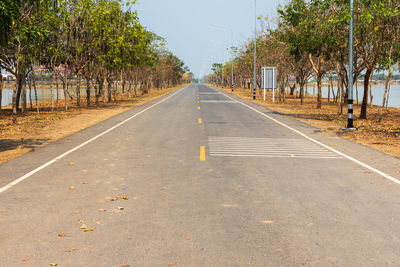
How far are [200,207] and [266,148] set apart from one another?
630 centimetres

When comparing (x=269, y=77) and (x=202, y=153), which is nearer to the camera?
(x=202, y=153)

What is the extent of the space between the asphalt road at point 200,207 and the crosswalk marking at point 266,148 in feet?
0.29

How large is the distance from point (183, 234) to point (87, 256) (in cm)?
126

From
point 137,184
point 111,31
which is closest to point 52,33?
point 111,31

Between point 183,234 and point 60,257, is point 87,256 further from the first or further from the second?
point 183,234

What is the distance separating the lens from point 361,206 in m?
6.63

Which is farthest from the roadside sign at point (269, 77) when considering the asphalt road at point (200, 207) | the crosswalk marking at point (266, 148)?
the asphalt road at point (200, 207)

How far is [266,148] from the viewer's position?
489 inches

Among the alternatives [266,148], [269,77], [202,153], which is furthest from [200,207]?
[269,77]

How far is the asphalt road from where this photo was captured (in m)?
4.69

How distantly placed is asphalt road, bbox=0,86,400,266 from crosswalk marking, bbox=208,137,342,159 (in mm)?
87

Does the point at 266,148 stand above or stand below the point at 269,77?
below

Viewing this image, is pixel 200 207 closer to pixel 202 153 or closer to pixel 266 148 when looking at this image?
pixel 202 153

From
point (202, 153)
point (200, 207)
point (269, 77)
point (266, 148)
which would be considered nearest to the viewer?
point (200, 207)
